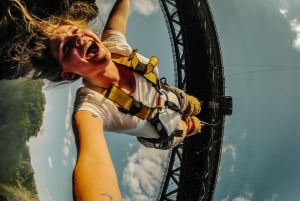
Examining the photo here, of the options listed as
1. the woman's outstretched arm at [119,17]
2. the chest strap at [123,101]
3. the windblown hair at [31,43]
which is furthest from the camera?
the woman's outstretched arm at [119,17]

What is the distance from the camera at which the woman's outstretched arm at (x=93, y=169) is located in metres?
2.69

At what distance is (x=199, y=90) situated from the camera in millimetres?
13703

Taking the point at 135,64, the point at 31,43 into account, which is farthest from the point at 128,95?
the point at 31,43

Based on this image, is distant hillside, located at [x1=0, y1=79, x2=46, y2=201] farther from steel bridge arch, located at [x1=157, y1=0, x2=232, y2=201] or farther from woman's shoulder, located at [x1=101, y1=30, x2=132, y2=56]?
woman's shoulder, located at [x1=101, y1=30, x2=132, y2=56]

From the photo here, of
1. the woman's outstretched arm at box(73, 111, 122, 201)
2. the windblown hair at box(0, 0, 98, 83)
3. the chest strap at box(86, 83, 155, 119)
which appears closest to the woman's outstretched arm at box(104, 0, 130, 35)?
the windblown hair at box(0, 0, 98, 83)

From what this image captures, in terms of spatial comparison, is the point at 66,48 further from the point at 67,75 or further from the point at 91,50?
the point at 67,75

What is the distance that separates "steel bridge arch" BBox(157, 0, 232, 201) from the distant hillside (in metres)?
29.7

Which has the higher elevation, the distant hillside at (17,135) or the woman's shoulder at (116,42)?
the woman's shoulder at (116,42)

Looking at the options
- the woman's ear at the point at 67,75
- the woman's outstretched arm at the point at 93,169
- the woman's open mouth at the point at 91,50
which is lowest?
the woman's outstretched arm at the point at 93,169

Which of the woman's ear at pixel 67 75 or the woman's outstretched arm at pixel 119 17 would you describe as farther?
the woman's outstretched arm at pixel 119 17

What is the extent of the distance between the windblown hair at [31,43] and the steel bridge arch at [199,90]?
8.83m

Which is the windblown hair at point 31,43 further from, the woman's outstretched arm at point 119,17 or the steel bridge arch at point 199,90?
the steel bridge arch at point 199,90

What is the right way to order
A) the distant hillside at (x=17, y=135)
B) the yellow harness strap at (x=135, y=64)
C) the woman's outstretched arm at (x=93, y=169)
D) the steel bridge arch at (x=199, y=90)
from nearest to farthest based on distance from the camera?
the woman's outstretched arm at (x=93, y=169), the yellow harness strap at (x=135, y=64), the steel bridge arch at (x=199, y=90), the distant hillside at (x=17, y=135)

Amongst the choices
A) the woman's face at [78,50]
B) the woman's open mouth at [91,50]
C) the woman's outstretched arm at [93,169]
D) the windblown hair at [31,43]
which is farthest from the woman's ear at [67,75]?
the woman's outstretched arm at [93,169]
